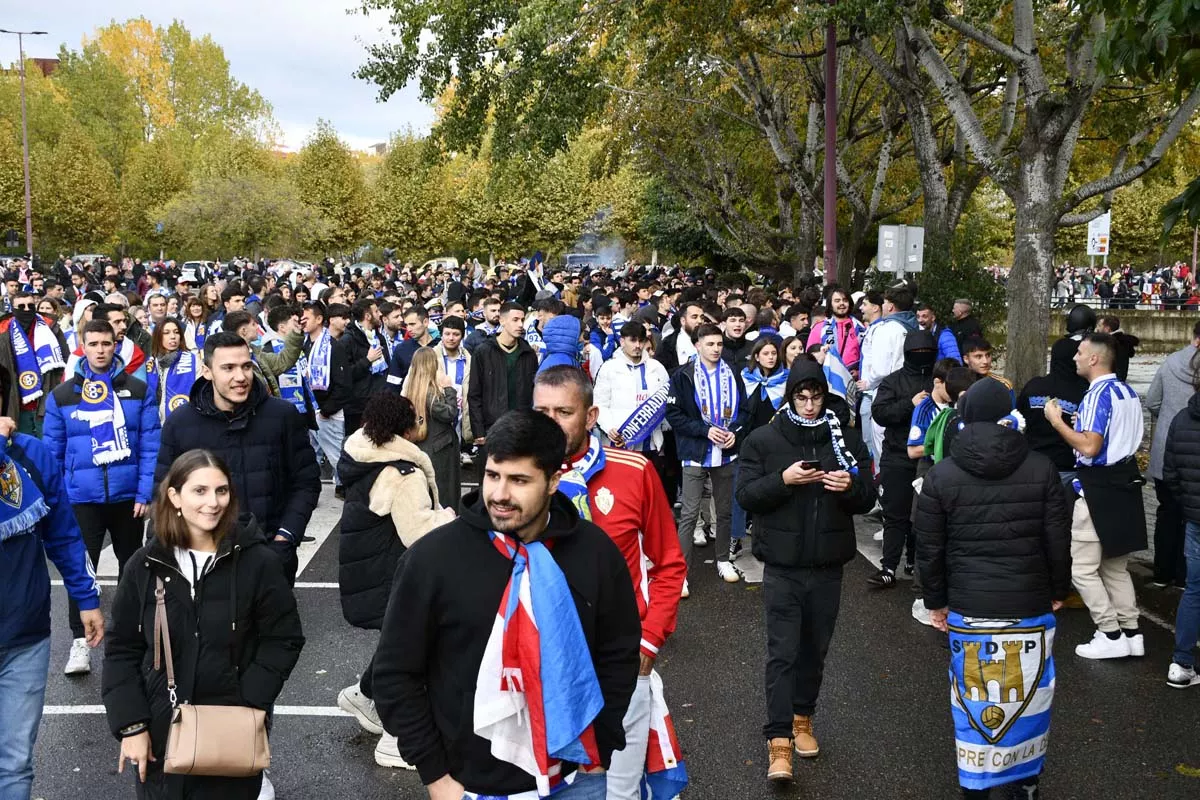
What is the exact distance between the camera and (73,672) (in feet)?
22.3

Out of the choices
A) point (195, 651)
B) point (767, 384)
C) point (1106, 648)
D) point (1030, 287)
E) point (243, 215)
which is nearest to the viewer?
point (195, 651)

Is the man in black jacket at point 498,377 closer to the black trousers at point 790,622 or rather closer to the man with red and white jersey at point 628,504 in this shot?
the black trousers at point 790,622

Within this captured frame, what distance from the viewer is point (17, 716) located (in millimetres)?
4414

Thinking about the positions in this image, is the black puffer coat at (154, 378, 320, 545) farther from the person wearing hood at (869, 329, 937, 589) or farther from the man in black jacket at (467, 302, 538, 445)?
the person wearing hood at (869, 329, 937, 589)

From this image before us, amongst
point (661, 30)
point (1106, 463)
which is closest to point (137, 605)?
point (1106, 463)

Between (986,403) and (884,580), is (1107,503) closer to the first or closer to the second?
(884,580)

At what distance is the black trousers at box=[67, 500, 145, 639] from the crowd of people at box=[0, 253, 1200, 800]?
0.06ft

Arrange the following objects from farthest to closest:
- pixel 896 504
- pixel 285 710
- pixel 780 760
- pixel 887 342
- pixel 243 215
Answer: pixel 243 215 → pixel 887 342 → pixel 896 504 → pixel 285 710 → pixel 780 760

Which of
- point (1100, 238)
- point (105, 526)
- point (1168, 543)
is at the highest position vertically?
point (1100, 238)

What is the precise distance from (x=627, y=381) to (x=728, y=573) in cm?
166

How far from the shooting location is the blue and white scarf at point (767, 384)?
30.6 feet

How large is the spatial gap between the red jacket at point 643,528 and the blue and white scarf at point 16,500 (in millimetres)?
2084

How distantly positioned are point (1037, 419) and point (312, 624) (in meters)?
5.01

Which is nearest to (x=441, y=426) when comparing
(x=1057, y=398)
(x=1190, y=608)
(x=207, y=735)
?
(x=1057, y=398)
